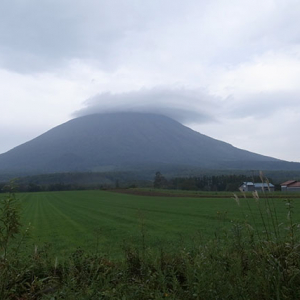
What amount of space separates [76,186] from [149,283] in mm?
101376

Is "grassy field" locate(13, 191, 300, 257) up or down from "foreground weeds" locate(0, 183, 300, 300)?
down

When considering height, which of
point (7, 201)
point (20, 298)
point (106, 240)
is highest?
point (7, 201)

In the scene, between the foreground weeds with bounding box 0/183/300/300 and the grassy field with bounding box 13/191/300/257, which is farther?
the grassy field with bounding box 13/191/300/257

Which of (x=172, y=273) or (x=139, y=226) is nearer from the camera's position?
(x=172, y=273)

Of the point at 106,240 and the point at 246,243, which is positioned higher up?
the point at 246,243

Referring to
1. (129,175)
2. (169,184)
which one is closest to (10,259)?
(169,184)

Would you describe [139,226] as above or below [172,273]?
above

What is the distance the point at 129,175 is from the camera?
5787 inches

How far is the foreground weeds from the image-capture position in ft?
11.0

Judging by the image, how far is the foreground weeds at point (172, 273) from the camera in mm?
3361

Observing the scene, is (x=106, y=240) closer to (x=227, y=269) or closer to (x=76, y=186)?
(x=227, y=269)

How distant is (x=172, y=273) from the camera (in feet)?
13.2

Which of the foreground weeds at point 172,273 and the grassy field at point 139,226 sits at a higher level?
the foreground weeds at point 172,273

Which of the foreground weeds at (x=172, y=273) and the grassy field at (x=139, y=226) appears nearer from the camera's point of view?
the foreground weeds at (x=172, y=273)
